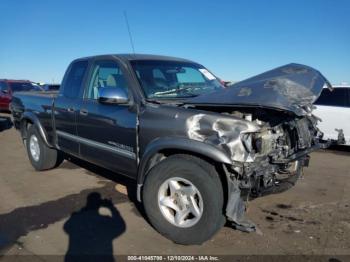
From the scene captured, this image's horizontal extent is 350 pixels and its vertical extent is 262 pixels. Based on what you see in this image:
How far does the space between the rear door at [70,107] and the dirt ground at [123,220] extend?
69cm

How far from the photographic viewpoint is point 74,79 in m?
5.94

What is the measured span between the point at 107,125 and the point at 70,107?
113 cm

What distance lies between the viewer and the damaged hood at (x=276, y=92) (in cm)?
381

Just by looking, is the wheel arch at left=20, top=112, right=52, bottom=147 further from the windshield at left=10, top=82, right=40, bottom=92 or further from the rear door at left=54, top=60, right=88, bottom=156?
the windshield at left=10, top=82, right=40, bottom=92

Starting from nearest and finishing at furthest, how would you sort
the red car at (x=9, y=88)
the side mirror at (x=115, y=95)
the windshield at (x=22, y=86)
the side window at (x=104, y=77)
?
1. the side mirror at (x=115, y=95)
2. the side window at (x=104, y=77)
3. the red car at (x=9, y=88)
4. the windshield at (x=22, y=86)

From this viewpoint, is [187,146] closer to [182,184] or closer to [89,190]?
[182,184]

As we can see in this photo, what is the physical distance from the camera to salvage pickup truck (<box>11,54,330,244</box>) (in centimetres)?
374

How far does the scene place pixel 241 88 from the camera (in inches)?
163

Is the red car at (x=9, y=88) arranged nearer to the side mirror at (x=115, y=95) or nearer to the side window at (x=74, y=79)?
the side window at (x=74, y=79)

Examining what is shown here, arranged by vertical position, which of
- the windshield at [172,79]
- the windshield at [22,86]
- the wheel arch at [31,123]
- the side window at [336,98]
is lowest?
the wheel arch at [31,123]

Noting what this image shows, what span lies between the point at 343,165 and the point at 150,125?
5.11 m

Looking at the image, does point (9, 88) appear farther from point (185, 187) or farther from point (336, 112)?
point (185, 187)

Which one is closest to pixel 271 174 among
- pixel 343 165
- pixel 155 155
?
pixel 155 155

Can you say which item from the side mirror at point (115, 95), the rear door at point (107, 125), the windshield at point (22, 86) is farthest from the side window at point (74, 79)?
the windshield at point (22, 86)
